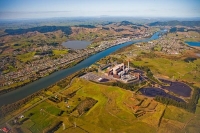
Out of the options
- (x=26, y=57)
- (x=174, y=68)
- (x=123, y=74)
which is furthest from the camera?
(x=26, y=57)

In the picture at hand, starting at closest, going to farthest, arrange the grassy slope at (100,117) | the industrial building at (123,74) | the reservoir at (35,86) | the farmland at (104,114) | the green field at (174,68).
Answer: the grassy slope at (100,117), the farmland at (104,114), the reservoir at (35,86), the industrial building at (123,74), the green field at (174,68)

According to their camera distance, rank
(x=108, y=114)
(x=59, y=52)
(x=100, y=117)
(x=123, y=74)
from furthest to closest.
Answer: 1. (x=59, y=52)
2. (x=123, y=74)
3. (x=108, y=114)
4. (x=100, y=117)

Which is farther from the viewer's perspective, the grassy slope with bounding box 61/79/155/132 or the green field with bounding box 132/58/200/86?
the green field with bounding box 132/58/200/86

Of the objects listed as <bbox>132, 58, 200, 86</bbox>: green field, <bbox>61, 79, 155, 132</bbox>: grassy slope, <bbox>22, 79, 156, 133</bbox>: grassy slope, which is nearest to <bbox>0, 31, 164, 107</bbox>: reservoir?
<bbox>22, 79, 156, 133</bbox>: grassy slope

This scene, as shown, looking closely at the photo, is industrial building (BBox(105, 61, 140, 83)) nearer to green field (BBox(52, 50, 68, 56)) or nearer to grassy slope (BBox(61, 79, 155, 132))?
grassy slope (BBox(61, 79, 155, 132))

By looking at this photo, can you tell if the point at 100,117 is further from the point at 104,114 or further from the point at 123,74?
the point at 123,74

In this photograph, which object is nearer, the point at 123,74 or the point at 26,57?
the point at 123,74

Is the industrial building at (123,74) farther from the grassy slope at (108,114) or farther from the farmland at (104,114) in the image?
the farmland at (104,114)

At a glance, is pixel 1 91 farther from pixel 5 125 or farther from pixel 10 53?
pixel 10 53

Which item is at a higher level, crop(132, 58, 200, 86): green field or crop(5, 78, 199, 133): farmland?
crop(132, 58, 200, 86): green field

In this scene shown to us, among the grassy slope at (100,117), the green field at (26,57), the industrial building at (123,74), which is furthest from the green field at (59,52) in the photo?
the grassy slope at (100,117)

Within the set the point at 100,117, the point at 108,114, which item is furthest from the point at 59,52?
the point at 100,117

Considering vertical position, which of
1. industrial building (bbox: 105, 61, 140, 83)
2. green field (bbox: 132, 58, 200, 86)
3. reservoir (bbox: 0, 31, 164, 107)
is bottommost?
reservoir (bbox: 0, 31, 164, 107)
